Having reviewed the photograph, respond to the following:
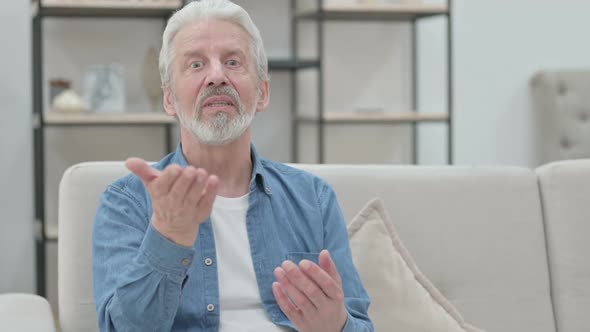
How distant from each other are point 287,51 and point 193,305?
110 inches

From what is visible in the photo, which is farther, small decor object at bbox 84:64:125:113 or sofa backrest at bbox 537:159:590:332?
small decor object at bbox 84:64:125:113

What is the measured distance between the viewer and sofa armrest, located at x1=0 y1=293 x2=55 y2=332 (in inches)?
63.4

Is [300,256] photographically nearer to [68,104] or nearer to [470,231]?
[470,231]

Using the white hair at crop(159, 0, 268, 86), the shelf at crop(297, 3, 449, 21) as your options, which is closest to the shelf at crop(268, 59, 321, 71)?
the shelf at crop(297, 3, 449, 21)

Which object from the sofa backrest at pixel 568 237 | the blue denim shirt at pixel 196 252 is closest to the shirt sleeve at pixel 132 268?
the blue denim shirt at pixel 196 252

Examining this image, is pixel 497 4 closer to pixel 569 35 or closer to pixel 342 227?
pixel 569 35

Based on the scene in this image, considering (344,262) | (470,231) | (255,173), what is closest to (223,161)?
(255,173)

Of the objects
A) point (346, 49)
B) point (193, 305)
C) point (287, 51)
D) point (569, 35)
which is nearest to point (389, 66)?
point (346, 49)

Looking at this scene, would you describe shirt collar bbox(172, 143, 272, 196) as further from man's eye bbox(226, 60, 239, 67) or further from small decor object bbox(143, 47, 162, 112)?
small decor object bbox(143, 47, 162, 112)

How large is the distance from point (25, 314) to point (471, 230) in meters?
0.92

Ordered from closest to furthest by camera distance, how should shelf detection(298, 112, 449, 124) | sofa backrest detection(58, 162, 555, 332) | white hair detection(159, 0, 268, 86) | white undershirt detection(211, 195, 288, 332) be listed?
white undershirt detection(211, 195, 288, 332) < white hair detection(159, 0, 268, 86) < sofa backrest detection(58, 162, 555, 332) < shelf detection(298, 112, 449, 124)

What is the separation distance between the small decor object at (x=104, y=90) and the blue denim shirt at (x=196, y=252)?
2.11m

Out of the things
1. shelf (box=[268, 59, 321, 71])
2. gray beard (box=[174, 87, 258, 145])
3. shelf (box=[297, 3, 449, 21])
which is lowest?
gray beard (box=[174, 87, 258, 145])

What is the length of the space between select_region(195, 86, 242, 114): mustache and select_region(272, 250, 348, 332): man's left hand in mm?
386
